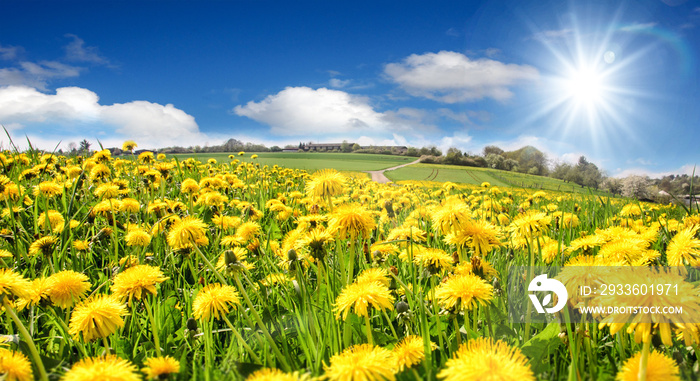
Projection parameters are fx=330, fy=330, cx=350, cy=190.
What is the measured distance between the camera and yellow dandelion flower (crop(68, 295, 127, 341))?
4.32 ft

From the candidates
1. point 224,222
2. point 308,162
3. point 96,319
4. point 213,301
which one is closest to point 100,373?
point 96,319

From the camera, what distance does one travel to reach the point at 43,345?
1861 mm

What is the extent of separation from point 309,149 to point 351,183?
7869 cm

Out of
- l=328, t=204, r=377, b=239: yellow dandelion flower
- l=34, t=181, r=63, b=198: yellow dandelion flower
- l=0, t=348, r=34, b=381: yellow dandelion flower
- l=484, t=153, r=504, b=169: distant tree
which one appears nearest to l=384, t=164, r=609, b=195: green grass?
l=328, t=204, r=377, b=239: yellow dandelion flower

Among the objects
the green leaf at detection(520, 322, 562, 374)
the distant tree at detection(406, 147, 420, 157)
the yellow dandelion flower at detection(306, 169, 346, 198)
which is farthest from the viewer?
the distant tree at detection(406, 147, 420, 157)

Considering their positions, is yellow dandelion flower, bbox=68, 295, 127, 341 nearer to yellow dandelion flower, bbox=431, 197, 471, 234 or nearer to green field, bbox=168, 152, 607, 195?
yellow dandelion flower, bbox=431, 197, 471, 234

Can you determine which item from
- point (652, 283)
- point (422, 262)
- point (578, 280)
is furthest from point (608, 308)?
point (422, 262)

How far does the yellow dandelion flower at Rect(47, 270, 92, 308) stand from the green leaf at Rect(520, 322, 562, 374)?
82.8 inches

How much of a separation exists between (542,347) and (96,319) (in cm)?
180

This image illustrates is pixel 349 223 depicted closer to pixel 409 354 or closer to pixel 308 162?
pixel 409 354

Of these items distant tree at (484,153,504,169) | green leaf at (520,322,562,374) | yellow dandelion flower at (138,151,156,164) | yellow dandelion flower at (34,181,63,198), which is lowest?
green leaf at (520,322,562,374)

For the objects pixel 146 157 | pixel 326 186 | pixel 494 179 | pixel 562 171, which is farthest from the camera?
pixel 562 171

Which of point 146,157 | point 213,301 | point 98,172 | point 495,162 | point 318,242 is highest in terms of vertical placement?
point 495,162

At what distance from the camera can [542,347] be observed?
53.2 inches
